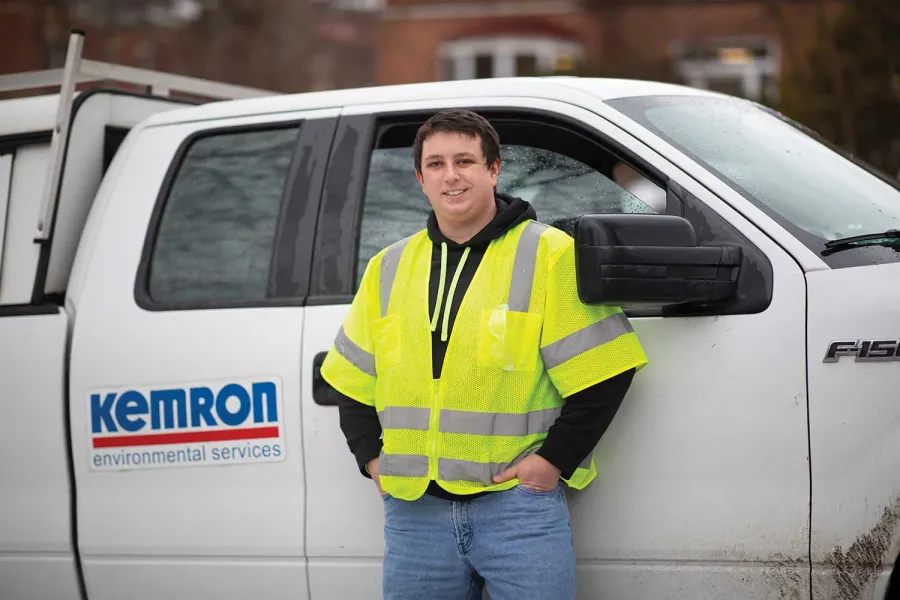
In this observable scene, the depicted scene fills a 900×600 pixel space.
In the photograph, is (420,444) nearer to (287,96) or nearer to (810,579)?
(810,579)

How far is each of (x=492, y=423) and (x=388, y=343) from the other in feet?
1.12

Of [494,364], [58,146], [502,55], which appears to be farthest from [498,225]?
[502,55]

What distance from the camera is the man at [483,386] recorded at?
115 inches

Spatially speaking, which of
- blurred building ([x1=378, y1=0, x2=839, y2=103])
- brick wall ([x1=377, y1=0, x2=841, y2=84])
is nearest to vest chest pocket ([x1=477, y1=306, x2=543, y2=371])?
brick wall ([x1=377, y1=0, x2=841, y2=84])

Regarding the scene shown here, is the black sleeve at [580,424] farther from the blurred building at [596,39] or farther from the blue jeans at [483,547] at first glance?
the blurred building at [596,39]

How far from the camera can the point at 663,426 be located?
3.13 metres

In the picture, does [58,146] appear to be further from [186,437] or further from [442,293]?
[442,293]

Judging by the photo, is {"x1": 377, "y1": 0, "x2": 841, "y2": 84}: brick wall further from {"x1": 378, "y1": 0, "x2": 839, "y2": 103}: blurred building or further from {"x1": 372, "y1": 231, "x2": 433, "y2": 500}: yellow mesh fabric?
{"x1": 372, "y1": 231, "x2": 433, "y2": 500}: yellow mesh fabric

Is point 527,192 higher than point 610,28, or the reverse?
point 610,28

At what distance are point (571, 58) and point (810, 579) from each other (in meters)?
21.3

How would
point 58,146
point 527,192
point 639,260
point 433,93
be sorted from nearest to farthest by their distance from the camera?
point 639,260 < point 527,192 < point 433,93 < point 58,146

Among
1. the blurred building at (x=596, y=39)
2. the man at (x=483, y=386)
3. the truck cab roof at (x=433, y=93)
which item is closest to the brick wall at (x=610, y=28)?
the blurred building at (x=596, y=39)

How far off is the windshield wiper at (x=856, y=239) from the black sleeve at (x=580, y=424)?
2.10ft

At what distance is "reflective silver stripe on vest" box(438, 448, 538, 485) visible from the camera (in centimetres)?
294
